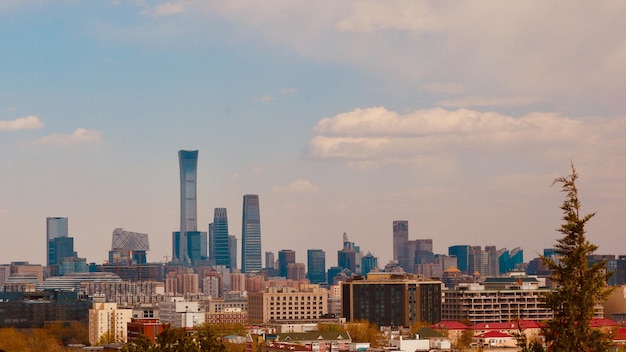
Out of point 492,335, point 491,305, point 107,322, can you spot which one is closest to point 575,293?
point 492,335

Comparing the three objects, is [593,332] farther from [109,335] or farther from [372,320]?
[372,320]

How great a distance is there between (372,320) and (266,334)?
3884 cm

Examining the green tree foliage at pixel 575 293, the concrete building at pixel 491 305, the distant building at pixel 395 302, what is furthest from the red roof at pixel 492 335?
the green tree foliage at pixel 575 293

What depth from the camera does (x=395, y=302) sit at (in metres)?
190

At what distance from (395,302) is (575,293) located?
6249 inches

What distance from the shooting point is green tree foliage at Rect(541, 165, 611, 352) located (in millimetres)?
31875

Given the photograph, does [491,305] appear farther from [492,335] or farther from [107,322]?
[107,322]

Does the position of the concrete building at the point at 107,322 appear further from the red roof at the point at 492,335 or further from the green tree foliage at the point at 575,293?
the green tree foliage at the point at 575,293

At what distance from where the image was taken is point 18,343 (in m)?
144

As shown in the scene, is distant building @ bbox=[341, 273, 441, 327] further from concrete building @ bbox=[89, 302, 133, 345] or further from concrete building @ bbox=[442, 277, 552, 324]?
concrete building @ bbox=[89, 302, 133, 345]

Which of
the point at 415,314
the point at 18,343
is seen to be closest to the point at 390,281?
the point at 415,314

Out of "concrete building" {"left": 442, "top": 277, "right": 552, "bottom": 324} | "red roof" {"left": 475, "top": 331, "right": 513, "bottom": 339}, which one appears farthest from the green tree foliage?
"concrete building" {"left": 442, "top": 277, "right": 552, "bottom": 324}

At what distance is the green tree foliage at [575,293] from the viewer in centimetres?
3188

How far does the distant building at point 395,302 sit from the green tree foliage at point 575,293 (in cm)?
15577
